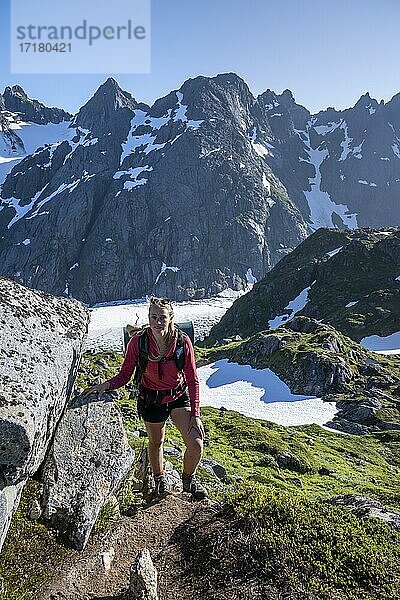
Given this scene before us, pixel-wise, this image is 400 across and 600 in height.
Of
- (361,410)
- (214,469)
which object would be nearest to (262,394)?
(361,410)

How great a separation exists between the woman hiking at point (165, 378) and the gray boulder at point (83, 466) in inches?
27.8

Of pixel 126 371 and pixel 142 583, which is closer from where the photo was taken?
pixel 142 583

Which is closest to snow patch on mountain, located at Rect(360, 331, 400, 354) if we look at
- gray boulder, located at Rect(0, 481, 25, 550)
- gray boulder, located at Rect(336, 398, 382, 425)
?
gray boulder, located at Rect(336, 398, 382, 425)

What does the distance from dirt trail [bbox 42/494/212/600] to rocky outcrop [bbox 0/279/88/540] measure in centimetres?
132

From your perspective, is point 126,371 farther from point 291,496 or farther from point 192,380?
point 291,496

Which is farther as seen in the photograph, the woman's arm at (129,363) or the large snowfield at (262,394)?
the large snowfield at (262,394)

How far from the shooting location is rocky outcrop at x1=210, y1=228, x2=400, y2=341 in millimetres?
95144

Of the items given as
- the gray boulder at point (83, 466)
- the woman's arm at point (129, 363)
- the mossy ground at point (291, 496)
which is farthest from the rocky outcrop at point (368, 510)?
the woman's arm at point (129, 363)

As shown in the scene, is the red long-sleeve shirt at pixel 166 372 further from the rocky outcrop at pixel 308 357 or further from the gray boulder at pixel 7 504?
the rocky outcrop at pixel 308 357

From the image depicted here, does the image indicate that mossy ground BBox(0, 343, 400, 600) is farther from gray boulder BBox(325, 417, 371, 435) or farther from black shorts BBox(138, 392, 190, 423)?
gray boulder BBox(325, 417, 371, 435)

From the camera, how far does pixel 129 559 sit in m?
6.89

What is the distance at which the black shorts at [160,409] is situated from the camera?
845cm

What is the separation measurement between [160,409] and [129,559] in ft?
8.53

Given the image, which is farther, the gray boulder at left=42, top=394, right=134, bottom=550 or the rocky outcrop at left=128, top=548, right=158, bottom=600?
the gray boulder at left=42, top=394, right=134, bottom=550
